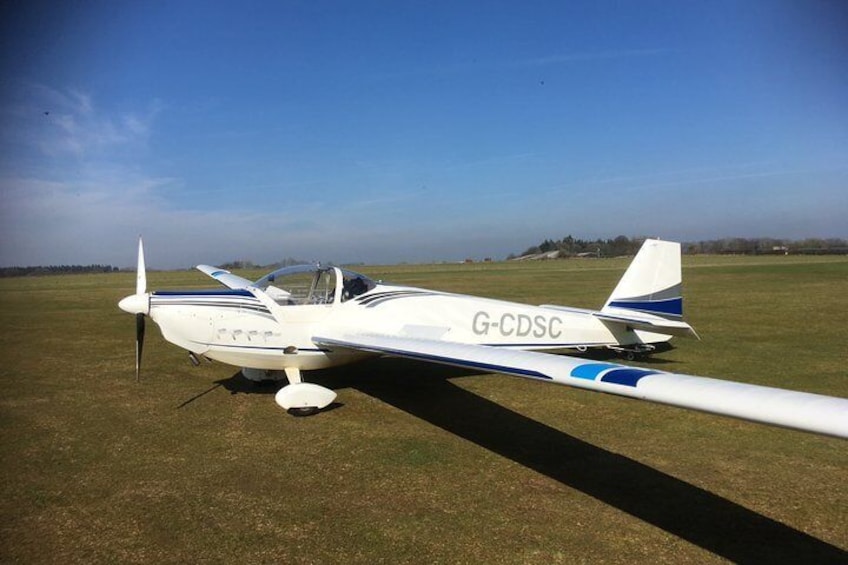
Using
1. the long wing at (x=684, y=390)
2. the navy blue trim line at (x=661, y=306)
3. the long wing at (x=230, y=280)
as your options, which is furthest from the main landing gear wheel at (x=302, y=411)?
the navy blue trim line at (x=661, y=306)

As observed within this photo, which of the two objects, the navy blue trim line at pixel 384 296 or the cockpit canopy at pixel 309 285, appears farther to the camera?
the navy blue trim line at pixel 384 296

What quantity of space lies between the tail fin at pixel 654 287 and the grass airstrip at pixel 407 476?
3.67 ft

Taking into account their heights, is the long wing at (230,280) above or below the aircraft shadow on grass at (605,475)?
above

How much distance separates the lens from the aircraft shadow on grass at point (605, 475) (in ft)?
11.5

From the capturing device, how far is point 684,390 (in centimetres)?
312

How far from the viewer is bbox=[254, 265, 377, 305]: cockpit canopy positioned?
7.00 meters

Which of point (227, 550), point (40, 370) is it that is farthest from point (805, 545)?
point (40, 370)

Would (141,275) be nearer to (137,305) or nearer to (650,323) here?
(137,305)

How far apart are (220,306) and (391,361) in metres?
4.04

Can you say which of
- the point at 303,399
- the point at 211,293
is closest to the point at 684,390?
the point at 303,399

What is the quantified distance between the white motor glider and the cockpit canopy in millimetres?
14

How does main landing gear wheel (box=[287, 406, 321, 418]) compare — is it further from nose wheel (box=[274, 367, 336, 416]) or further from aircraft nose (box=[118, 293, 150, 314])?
aircraft nose (box=[118, 293, 150, 314])

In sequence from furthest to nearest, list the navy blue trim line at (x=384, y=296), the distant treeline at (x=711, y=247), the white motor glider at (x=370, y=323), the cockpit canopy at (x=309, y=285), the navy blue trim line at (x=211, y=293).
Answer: the distant treeline at (x=711, y=247) < the navy blue trim line at (x=384, y=296) < the cockpit canopy at (x=309, y=285) < the navy blue trim line at (x=211, y=293) < the white motor glider at (x=370, y=323)

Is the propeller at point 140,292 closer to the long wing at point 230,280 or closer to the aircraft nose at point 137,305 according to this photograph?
the aircraft nose at point 137,305
